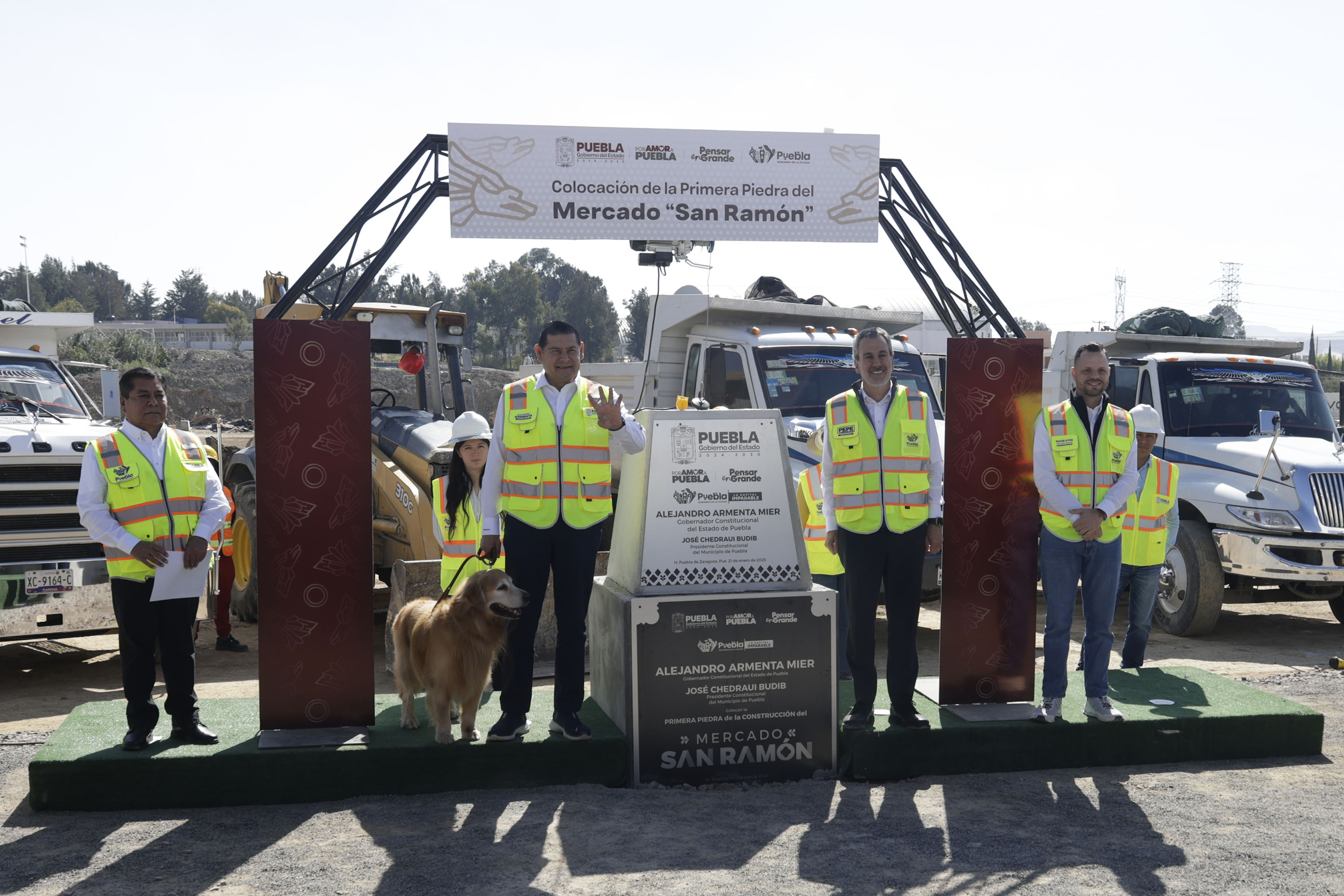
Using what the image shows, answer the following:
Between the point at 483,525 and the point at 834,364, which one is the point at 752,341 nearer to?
the point at 834,364

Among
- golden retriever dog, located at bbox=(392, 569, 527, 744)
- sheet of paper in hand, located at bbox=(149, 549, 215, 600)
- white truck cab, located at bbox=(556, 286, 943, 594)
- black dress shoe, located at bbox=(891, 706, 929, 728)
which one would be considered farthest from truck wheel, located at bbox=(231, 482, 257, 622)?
black dress shoe, located at bbox=(891, 706, 929, 728)

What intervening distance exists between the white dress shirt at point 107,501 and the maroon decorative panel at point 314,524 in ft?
0.79

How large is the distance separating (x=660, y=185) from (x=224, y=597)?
197 inches

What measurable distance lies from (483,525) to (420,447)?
3899 millimetres

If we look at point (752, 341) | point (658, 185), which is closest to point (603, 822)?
point (752, 341)

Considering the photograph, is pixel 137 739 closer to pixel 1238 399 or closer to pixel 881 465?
pixel 881 465

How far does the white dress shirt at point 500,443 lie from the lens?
17.2 feet

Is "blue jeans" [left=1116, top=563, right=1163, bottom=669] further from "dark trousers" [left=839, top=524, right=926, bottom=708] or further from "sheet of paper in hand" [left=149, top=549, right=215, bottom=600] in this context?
"sheet of paper in hand" [left=149, top=549, right=215, bottom=600]

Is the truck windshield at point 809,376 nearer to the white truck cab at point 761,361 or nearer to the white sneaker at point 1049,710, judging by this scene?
the white truck cab at point 761,361

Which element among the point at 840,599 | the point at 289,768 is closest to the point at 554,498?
the point at 289,768

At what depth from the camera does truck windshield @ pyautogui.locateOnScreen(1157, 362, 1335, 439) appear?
1030 cm

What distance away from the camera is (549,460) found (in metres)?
5.17

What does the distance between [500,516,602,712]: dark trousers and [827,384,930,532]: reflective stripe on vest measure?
1215 mm

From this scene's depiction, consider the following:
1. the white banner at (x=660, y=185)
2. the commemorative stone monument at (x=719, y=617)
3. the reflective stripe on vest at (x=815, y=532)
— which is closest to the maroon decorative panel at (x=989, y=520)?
the commemorative stone monument at (x=719, y=617)
